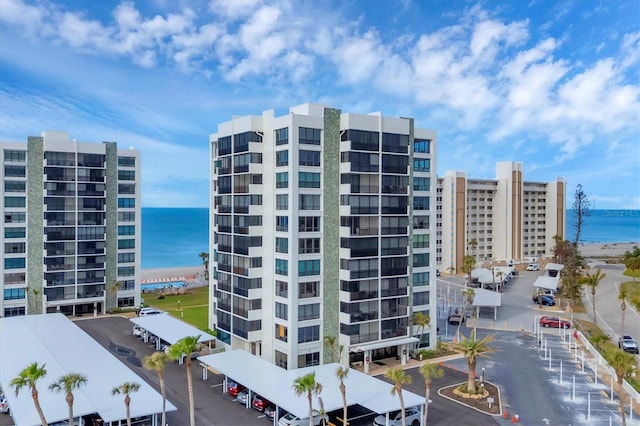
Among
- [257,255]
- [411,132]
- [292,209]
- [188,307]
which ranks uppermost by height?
[411,132]

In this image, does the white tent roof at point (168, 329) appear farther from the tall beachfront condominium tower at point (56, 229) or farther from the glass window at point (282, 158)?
the tall beachfront condominium tower at point (56, 229)

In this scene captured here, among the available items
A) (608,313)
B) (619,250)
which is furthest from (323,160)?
(619,250)

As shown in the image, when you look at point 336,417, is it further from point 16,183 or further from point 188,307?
point 16,183

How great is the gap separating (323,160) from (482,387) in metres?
24.0

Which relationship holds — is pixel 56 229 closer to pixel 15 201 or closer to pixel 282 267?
pixel 15 201

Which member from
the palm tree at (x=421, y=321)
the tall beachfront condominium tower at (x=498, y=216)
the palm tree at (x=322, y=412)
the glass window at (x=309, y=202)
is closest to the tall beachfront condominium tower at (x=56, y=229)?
the glass window at (x=309, y=202)

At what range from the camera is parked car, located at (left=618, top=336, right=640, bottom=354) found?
54.5 metres

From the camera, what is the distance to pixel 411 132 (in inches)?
2073

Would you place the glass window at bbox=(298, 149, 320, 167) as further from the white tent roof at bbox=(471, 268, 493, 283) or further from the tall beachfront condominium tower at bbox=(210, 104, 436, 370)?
the white tent roof at bbox=(471, 268, 493, 283)

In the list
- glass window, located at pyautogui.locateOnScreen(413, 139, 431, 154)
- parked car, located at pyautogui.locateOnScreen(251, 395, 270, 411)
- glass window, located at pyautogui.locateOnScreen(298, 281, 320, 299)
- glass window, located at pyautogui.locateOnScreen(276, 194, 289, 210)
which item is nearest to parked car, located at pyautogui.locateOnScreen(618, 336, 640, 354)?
glass window, located at pyautogui.locateOnScreen(413, 139, 431, 154)

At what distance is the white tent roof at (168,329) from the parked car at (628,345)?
1702 inches

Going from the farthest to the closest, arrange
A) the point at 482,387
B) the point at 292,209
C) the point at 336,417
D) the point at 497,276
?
the point at 497,276
the point at 292,209
the point at 482,387
the point at 336,417

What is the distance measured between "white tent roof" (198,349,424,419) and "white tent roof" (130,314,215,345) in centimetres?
812

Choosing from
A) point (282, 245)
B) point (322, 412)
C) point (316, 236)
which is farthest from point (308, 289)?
point (322, 412)
